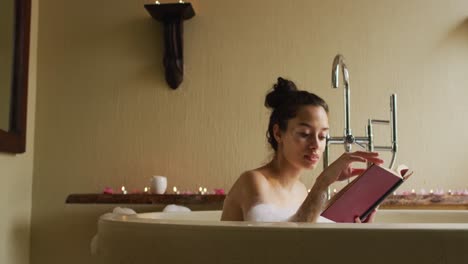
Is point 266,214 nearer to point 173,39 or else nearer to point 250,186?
point 250,186

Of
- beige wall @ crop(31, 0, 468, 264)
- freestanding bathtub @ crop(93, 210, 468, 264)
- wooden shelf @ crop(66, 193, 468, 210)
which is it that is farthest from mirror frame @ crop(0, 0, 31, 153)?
freestanding bathtub @ crop(93, 210, 468, 264)

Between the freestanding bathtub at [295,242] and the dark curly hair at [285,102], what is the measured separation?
2.11 feet

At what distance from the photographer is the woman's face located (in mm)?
1433

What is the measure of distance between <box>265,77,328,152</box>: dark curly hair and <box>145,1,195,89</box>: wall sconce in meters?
0.81

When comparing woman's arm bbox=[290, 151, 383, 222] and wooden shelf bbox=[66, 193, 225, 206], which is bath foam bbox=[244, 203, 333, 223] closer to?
woman's arm bbox=[290, 151, 383, 222]

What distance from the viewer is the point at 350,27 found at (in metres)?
2.34

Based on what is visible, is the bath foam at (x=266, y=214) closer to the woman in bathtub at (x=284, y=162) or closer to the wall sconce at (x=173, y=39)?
the woman in bathtub at (x=284, y=162)

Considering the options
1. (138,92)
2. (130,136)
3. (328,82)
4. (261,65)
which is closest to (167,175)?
(130,136)

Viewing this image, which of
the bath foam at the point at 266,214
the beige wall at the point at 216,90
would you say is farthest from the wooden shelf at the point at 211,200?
the bath foam at the point at 266,214

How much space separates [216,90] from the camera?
7.70ft

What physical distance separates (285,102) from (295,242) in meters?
0.74

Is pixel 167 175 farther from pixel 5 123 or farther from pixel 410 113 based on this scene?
pixel 410 113

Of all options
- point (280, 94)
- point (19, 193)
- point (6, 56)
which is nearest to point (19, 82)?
point (6, 56)

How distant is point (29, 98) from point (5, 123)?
31 centimetres
